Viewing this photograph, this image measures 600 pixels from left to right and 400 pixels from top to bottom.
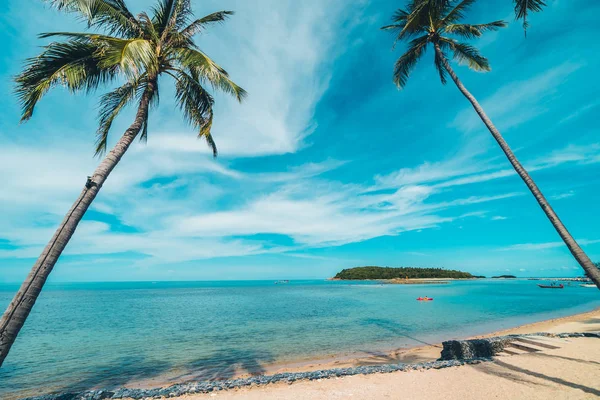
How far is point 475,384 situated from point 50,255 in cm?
1079

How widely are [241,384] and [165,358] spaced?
28.9 ft

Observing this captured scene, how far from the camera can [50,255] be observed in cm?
521

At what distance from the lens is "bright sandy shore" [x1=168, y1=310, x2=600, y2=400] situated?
24.1 ft

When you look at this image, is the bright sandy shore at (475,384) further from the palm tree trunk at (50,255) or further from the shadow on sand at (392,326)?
the shadow on sand at (392,326)

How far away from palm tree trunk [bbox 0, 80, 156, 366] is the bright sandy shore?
513 centimetres

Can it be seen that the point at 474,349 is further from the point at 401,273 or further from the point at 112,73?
the point at 401,273

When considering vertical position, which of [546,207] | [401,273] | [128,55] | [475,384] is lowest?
[475,384]

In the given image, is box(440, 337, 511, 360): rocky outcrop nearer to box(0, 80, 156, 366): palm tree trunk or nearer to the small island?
box(0, 80, 156, 366): palm tree trunk

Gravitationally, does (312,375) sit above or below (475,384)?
below

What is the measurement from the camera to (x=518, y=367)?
9.30 metres

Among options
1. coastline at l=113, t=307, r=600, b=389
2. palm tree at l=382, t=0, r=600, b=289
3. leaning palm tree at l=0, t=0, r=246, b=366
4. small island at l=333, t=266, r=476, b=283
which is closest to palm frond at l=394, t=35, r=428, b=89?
palm tree at l=382, t=0, r=600, b=289

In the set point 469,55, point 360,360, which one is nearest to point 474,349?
point 360,360

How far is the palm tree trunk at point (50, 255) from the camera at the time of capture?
15.4ft

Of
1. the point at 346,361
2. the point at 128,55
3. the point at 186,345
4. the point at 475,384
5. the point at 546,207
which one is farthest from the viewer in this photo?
the point at 186,345
